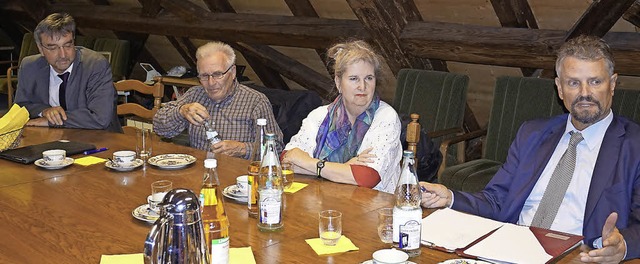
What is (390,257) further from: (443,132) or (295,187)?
(443,132)

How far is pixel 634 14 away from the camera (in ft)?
12.2

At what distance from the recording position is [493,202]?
97.2 inches

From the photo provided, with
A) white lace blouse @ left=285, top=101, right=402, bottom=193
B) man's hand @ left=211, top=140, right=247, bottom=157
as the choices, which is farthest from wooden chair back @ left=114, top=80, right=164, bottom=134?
white lace blouse @ left=285, top=101, right=402, bottom=193

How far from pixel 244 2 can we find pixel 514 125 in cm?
263

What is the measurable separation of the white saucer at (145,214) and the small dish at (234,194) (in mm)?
263

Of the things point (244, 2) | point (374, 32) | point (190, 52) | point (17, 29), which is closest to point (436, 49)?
Answer: point (374, 32)

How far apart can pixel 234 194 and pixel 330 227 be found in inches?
20.2

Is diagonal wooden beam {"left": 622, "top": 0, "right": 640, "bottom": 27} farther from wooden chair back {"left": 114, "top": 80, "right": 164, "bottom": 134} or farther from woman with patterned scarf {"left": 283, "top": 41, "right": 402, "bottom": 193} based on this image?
wooden chair back {"left": 114, "top": 80, "right": 164, "bottom": 134}

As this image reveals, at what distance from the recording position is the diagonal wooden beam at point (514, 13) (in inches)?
169

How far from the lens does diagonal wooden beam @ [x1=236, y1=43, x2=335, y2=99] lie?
19.2 ft

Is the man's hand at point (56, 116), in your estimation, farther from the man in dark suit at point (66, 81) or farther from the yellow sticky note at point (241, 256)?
the yellow sticky note at point (241, 256)

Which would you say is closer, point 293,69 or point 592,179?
point 592,179

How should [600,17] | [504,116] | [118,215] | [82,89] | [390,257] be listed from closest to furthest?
[390,257]
[118,215]
[82,89]
[600,17]
[504,116]

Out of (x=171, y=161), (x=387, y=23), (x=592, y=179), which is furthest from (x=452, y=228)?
(x=387, y=23)
